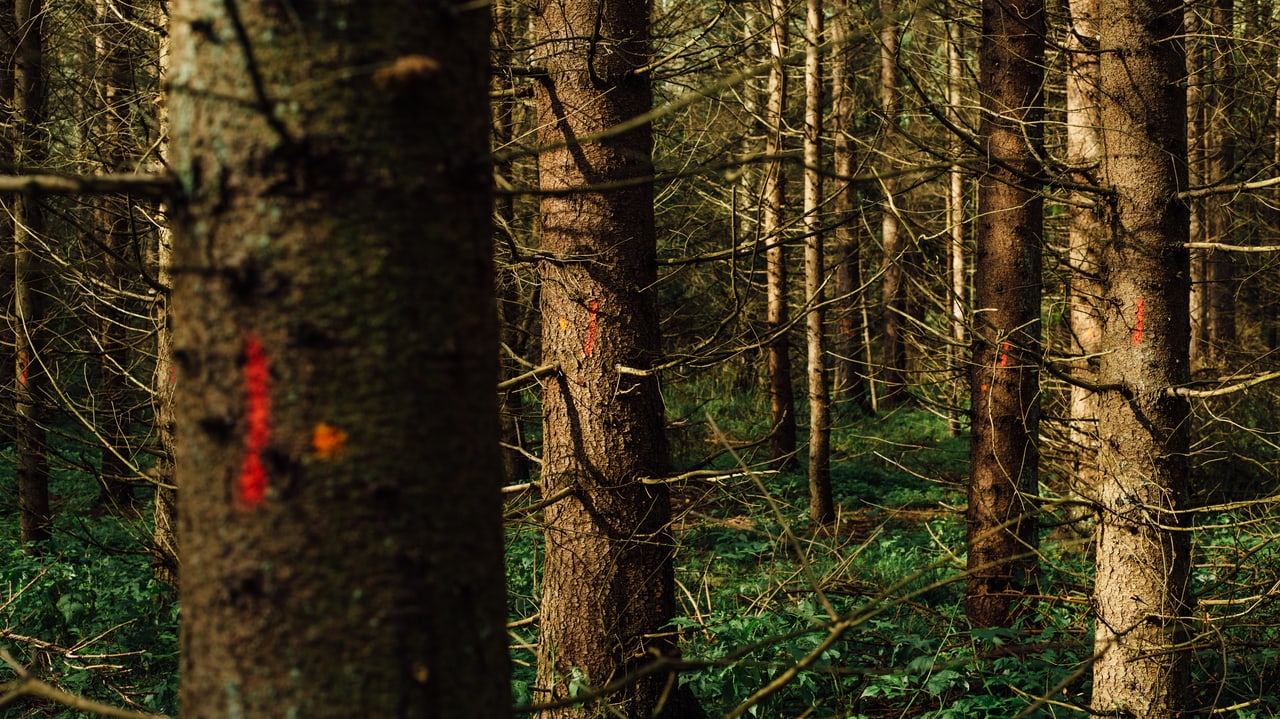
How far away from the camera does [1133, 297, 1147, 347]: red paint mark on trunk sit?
11.2ft

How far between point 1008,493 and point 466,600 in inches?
219

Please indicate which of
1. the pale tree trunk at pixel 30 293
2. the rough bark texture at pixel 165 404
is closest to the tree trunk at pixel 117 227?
the rough bark texture at pixel 165 404

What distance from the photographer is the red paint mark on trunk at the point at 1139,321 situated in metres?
3.42

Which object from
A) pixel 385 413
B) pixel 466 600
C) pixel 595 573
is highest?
pixel 385 413

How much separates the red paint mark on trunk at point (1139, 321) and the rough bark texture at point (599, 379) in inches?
73.8

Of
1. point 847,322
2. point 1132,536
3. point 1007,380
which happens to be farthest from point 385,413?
point 847,322

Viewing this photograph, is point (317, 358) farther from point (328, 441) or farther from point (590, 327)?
point (590, 327)

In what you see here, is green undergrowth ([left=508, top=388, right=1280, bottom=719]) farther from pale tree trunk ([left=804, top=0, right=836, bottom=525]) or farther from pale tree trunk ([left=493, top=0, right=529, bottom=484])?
pale tree trunk ([left=493, top=0, right=529, bottom=484])

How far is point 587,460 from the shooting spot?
3900 millimetres

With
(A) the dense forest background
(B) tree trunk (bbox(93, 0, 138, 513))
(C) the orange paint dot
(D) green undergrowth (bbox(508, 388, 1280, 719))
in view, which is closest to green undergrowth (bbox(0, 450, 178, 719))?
(A) the dense forest background

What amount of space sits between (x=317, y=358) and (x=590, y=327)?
2.79 m

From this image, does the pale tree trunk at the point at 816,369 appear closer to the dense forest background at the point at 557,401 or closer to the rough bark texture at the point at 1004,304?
the dense forest background at the point at 557,401

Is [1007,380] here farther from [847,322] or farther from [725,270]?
[847,322]

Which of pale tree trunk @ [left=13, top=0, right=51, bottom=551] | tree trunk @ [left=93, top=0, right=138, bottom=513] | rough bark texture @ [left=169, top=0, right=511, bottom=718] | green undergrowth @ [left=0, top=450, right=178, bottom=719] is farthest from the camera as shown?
pale tree trunk @ [left=13, top=0, right=51, bottom=551]
